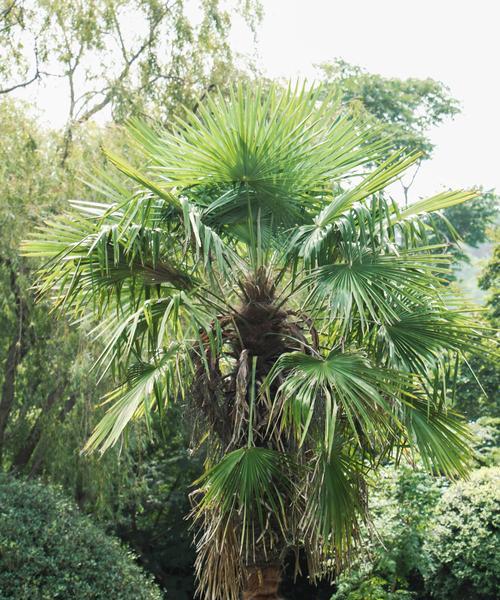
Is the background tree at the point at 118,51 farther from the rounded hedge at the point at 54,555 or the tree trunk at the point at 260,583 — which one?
the tree trunk at the point at 260,583

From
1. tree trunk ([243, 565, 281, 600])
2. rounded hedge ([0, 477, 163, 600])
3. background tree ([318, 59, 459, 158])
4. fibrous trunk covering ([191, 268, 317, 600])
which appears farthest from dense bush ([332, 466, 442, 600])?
background tree ([318, 59, 459, 158])

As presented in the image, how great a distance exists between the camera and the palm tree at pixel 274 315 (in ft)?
16.1

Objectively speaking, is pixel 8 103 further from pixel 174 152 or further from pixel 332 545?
pixel 332 545

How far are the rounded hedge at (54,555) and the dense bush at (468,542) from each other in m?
3.24

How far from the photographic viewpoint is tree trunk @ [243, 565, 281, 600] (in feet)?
17.4

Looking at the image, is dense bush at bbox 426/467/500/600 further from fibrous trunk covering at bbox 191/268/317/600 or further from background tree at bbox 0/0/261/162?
background tree at bbox 0/0/261/162

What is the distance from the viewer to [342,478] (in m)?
5.09

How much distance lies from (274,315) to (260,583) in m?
1.84

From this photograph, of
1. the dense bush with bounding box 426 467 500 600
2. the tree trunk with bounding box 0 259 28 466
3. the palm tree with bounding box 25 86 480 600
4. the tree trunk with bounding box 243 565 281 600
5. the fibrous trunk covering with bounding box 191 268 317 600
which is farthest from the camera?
the tree trunk with bounding box 0 259 28 466

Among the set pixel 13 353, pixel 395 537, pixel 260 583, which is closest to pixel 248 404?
pixel 260 583

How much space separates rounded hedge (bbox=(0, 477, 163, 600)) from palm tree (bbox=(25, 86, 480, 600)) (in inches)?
78.6

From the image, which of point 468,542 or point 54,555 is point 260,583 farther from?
point 468,542

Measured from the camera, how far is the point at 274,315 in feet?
18.2

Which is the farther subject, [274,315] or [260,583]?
[274,315]
